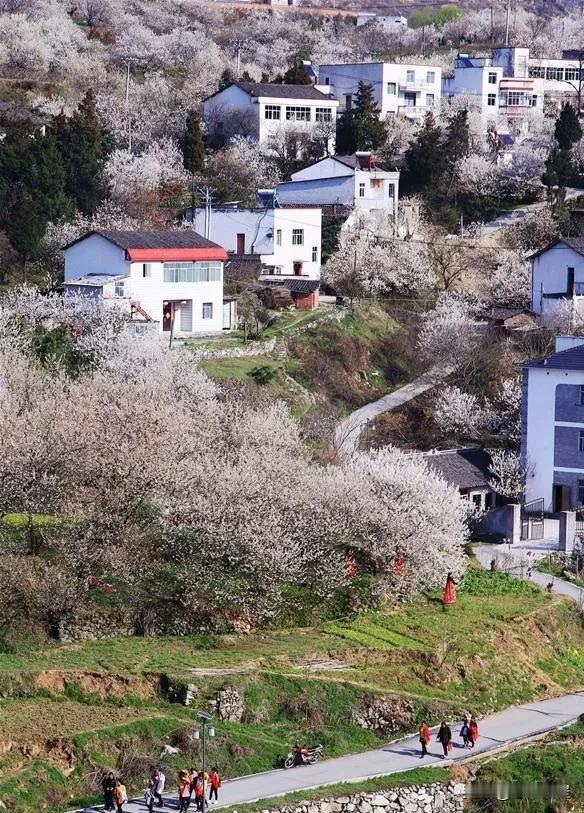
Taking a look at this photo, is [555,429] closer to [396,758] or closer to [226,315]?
[226,315]

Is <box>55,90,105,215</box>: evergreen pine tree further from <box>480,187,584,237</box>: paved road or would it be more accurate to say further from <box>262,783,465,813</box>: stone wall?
<box>262,783,465,813</box>: stone wall

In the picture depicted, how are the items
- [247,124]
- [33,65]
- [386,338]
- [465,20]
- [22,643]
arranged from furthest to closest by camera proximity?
[465,20], [33,65], [247,124], [386,338], [22,643]

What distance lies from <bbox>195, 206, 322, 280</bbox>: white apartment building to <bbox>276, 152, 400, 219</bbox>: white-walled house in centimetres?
413

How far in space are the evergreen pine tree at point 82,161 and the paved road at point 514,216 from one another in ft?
48.4

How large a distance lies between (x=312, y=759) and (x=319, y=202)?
38.6 metres

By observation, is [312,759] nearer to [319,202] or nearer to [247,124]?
[319,202]

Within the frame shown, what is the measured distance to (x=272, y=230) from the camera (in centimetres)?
5919

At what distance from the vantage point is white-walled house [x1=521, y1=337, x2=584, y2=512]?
4419cm

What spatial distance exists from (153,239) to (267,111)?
20.9 m

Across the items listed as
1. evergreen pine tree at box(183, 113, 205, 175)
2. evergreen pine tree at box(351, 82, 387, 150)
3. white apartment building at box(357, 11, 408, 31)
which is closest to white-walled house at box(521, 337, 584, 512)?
evergreen pine tree at box(183, 113, 205, 175)

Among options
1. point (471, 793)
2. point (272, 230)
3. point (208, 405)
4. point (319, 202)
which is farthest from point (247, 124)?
point (471, 793)

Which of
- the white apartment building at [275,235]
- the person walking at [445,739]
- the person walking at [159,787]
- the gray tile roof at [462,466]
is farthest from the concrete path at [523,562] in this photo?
the white apartment building at [275,235]

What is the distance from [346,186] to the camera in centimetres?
6488

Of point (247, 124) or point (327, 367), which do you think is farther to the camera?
point (247, 124)
